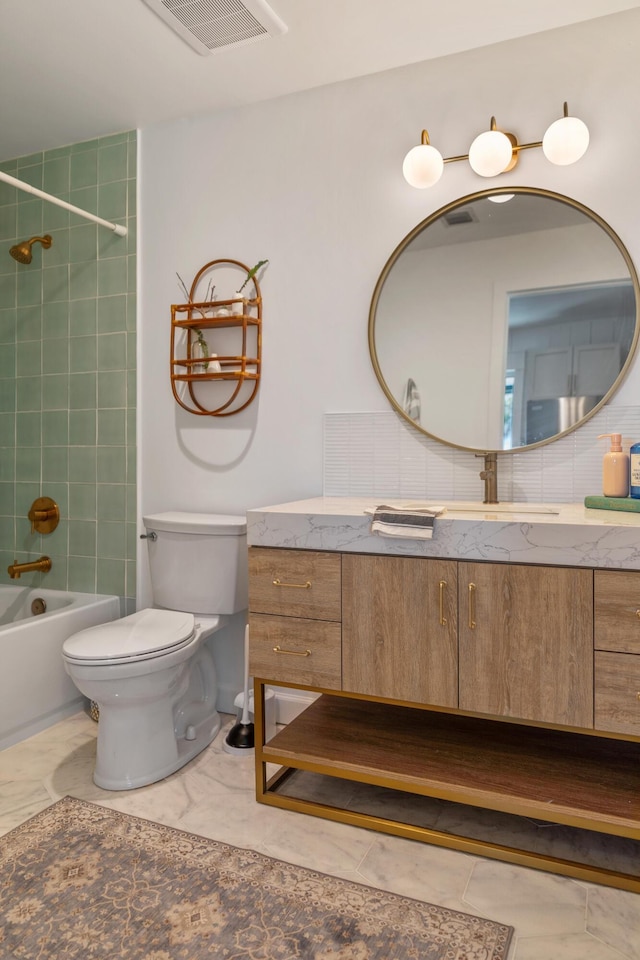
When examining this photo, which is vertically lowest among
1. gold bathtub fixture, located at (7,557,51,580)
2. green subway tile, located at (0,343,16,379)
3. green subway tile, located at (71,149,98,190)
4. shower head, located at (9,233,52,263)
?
gold bathtub fixture, located at (7,557,51,580)

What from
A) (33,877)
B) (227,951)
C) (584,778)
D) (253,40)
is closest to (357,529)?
(584,778)

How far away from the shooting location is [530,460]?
6.72 feet

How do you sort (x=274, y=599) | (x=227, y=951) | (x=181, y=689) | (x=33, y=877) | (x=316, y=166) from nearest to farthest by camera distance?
(x=227, y=951), (x=33, y=877), (x=274, y=599), (x=181, y=689), (x=316, y=166)

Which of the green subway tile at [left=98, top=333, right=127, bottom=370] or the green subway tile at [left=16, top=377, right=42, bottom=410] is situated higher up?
the green subway tile at [left=98, top=333, right=127, bottom=370]

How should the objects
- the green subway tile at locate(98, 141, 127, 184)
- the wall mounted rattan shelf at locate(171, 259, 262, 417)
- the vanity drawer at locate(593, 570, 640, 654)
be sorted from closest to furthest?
1. the vanity drawer at locate(593, 570, 640, 654)
2. the wall mounted rattan shelf at locate(171, 259, 262, 417)
3. the green subway tile at locate(98, 141, 127, 184)

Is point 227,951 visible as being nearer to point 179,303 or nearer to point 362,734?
point 362,734

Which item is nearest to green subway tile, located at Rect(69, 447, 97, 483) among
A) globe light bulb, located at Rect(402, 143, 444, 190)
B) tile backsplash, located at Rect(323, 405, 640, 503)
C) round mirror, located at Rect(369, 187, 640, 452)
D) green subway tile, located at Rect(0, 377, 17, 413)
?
green subway tile, located at Rect(0, 377, 17, 413)

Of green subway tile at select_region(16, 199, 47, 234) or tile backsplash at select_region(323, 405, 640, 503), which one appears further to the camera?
green subway tile at select_region(16, 199, 47, 234)

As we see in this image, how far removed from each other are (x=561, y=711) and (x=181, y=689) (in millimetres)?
1226

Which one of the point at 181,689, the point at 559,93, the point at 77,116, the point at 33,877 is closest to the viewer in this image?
the point at 33,877

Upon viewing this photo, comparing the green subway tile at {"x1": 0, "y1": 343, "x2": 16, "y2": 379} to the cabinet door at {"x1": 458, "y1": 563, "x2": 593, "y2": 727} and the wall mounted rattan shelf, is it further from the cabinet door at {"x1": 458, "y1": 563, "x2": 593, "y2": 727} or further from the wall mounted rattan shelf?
the cabinet door at {"x1": 458, "y1": 563, "x2": 593, "y2": 727}

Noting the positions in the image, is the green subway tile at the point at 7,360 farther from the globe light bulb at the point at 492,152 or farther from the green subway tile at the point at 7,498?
the globe light bulb at the point at 492,152

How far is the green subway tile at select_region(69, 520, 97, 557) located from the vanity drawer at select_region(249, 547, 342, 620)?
3.94 feet

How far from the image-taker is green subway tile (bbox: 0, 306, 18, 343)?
9.64 feet
